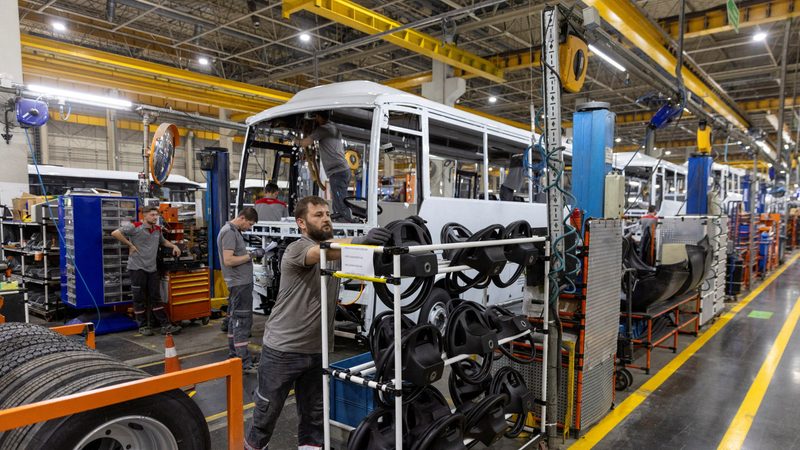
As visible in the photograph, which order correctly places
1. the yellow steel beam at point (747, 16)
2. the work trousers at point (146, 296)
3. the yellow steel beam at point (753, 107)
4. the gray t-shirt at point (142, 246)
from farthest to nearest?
the yellow steel beam at point (753, 107) → the yellow steel beam at point (747, 16) → the work trousers at point (146, 296) → the gray t-shirt at point (142, 246)

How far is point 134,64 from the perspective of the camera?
34.8 feet

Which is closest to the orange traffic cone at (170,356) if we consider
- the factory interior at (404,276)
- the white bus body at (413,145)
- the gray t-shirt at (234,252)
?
the factory interior at (404,276)

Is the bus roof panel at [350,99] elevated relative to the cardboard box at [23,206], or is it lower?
elevated

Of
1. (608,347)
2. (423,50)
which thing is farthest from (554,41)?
(423,50)

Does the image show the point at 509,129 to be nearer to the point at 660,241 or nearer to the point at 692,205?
the point at 660,241

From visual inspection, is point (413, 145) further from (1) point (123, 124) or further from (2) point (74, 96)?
(1) point (123, 124)

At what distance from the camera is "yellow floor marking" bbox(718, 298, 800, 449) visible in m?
3.63

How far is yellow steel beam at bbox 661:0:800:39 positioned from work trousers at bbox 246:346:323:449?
360 inches

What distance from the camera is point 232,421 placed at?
2160 mm

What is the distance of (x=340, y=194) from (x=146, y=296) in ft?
11.1

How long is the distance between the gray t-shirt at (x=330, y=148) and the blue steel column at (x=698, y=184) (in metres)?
6.82

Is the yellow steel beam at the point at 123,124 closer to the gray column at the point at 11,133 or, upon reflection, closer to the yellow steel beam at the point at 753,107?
the gray column at the point at 11,133

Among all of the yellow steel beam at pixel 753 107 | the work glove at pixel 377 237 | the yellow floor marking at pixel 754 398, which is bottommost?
the yellow floor marking at pixel 754 398

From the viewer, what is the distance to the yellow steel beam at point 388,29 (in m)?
7.32
